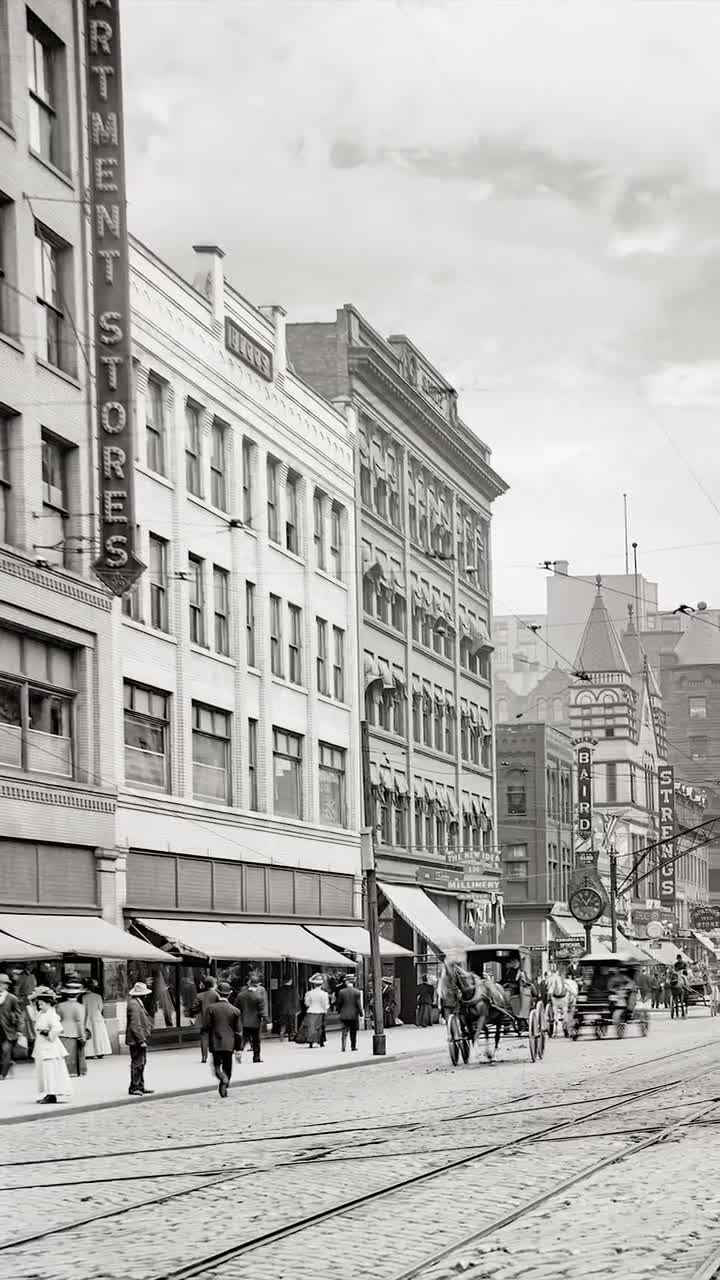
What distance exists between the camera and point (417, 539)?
67938 mm

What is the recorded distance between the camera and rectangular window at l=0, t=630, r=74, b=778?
35.8m

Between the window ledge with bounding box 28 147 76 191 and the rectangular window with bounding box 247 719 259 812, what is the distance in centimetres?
1592

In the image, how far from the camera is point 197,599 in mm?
46688

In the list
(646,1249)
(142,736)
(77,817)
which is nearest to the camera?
(646,1249)

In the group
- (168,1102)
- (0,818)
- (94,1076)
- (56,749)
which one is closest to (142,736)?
(56,749)

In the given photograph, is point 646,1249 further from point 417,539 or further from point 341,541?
point 417,539

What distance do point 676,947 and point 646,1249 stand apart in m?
103

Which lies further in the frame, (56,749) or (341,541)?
(341,541)

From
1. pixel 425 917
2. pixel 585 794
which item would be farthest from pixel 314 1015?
pixel 585 794

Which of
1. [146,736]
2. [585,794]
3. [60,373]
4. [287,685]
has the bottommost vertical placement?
[146,736]

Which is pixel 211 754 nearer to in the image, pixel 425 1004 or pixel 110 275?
pixel 110 275

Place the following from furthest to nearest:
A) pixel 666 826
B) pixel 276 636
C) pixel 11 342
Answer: pixel 666 826 → pixel 276 636 → pixel 11 342

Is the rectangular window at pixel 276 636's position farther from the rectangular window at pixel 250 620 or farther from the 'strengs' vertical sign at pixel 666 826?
the 'strengs' vertical sign at pixel 666 826

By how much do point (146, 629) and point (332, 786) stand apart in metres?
15.7
